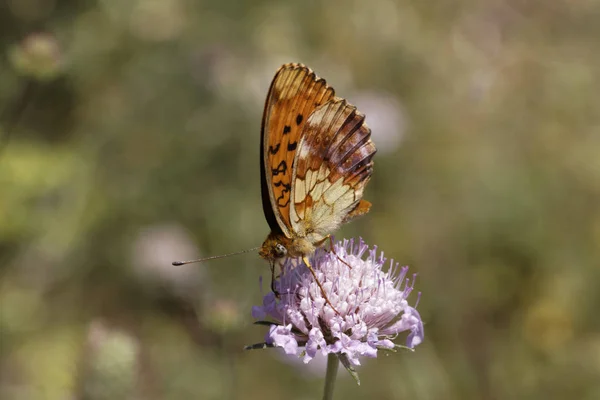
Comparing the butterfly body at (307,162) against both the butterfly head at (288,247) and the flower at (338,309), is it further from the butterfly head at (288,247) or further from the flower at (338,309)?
the flower at (338,309)

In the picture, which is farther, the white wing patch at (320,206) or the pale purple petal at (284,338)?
the white wing patch at (320,206)

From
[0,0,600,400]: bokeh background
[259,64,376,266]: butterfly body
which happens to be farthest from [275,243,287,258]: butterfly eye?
[0,0,600,400]: bokeh background

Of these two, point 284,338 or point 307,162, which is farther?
point 307,162

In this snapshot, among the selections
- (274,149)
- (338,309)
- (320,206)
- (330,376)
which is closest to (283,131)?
(274,149)

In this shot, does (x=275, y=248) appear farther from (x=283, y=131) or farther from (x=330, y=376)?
(x=330, y=376)

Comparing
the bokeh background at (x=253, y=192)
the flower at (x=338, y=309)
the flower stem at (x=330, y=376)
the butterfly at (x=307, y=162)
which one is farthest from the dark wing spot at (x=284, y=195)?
the bokeh background at (x=253, y=192)

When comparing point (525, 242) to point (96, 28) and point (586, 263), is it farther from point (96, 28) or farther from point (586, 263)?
point (96, 28)

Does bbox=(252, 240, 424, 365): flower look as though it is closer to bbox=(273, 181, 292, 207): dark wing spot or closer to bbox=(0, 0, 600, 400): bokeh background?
bbox=(273, 181, 292, 207): dark wing spot
